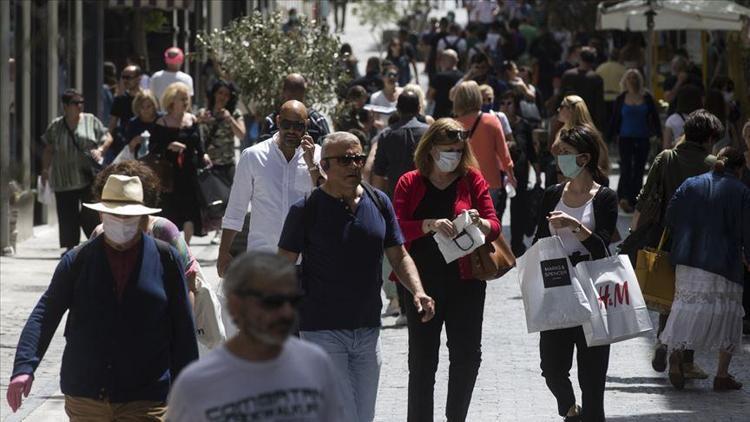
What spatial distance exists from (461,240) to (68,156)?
955 centimetres

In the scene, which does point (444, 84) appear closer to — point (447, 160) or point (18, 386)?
point (447, 160)

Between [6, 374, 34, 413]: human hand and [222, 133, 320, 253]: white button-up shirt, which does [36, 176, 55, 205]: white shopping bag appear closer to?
[222, 133, 320, 253]: white button-up shirt

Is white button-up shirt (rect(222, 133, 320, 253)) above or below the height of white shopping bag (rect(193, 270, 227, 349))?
above

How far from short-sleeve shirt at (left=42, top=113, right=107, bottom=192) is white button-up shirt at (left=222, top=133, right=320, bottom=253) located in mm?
8460

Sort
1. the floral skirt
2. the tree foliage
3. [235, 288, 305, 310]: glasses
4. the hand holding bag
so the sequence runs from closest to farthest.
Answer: [235, 288, 305, 310]: glasses, the floral skirt, the hand holding bag, the tree foliage

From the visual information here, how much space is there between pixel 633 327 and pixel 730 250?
1.56 m

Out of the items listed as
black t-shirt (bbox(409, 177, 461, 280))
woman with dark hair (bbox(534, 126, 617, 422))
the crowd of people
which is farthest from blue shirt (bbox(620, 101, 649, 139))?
black t-shirt (bbox(409, 177, 461, 280))

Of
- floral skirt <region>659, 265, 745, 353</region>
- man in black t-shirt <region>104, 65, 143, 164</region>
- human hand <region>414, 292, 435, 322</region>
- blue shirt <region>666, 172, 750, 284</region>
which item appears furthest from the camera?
man in black t-shirt <region>104, 65, 143, 164</region>

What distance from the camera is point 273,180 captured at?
909 cm

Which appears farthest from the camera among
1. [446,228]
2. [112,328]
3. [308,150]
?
[308,150]

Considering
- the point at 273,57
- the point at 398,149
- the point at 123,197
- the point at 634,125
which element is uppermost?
the point at 273,57

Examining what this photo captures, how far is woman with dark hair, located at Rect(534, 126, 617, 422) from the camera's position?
8727mm

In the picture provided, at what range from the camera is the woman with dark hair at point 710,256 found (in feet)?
33.0

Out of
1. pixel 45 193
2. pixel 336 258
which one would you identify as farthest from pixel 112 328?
pixel 45 193
